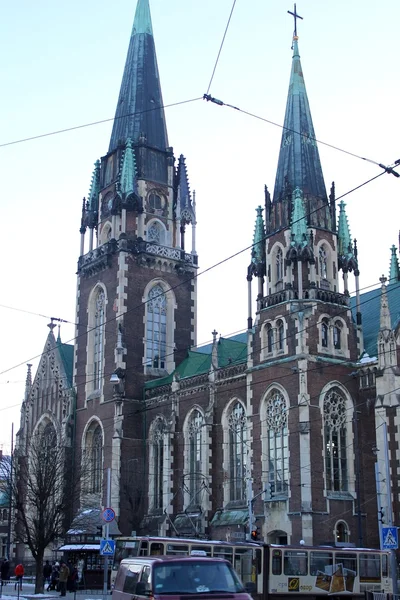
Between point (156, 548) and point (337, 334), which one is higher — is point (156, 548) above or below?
below

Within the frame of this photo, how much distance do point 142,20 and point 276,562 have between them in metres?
50.5

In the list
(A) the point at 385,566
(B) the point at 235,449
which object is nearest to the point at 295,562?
(A) the point at 385,566

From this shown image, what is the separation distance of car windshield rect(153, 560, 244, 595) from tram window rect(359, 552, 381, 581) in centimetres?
1736

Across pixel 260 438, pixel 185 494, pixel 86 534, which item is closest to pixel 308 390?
pixel 260 438

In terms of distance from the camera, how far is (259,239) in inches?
1893

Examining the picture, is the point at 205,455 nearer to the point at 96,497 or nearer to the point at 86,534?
the point at 86,534

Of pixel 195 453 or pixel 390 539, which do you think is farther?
pixel 195 453

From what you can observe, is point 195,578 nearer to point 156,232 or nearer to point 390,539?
point 390,539

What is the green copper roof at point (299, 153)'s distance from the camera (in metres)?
47.6

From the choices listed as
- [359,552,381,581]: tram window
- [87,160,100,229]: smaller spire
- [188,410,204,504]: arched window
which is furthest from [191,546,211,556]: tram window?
[87,160,100,229]: smaller spire

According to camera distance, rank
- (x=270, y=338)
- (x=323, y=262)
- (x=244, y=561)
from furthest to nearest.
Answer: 1. (x=323, y=262)
2. (x=270, y=338)
3. (x=244, y=561)

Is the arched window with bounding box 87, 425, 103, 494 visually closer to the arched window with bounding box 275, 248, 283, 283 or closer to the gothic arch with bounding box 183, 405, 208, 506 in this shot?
the gothic arch with bounding box 183, 405, 208, 506

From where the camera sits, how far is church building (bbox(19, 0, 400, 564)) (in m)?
41.4

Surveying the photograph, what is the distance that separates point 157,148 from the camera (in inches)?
2467
